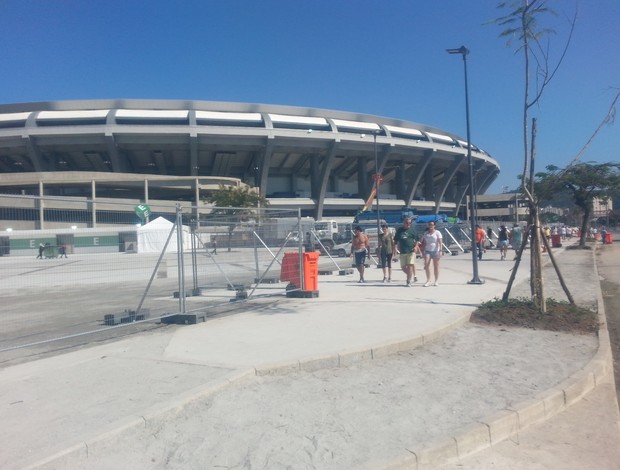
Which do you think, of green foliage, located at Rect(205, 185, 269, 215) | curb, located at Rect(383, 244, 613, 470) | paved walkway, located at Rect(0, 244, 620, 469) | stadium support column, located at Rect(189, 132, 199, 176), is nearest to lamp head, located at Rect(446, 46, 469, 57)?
paved walkway, located at Rect(0, 244, 620, 469)

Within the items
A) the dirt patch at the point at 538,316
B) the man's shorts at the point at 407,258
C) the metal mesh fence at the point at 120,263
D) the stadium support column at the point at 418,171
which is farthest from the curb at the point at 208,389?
the stadium support column at the point at 418,171

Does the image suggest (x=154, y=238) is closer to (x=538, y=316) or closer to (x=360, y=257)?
(x=538, y=316)

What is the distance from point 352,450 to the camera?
3.67 m

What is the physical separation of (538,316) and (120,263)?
6.83 meters

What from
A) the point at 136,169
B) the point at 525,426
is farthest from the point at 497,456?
the point at 136,169

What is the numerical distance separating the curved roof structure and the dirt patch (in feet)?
158

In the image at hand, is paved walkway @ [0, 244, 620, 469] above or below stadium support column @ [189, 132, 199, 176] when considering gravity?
below

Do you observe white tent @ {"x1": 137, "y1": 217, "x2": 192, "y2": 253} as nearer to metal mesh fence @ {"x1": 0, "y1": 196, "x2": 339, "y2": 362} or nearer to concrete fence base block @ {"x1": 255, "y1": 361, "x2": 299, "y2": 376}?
metal mesh fence @ {"x1": 0, "y1": 196, "x2": 339, "y2": 362}

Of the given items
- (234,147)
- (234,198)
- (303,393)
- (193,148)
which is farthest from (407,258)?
(234,147)

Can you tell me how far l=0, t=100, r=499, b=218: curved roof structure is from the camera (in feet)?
174

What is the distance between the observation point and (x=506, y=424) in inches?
164

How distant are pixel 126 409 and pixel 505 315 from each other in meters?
6.19

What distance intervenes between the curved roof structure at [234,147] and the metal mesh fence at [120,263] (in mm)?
43471

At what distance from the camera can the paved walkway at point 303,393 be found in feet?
12.0
